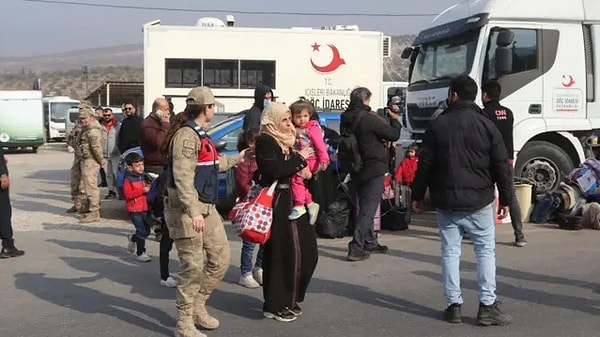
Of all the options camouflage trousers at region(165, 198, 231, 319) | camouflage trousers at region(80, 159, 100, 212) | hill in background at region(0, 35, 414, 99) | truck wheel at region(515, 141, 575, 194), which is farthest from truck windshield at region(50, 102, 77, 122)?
camouflage trousers at region(165, 198, 231, 319)

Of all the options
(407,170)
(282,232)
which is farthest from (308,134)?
(407,170)

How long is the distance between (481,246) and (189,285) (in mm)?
2266

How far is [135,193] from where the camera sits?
8.35 metres

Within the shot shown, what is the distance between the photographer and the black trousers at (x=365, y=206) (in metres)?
7.75

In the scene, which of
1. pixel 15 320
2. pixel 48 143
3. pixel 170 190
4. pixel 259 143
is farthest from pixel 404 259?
pixel 48 143

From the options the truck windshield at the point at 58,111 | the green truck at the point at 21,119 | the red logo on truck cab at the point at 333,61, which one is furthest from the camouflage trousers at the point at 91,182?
the truck windshield at the point at 58,111

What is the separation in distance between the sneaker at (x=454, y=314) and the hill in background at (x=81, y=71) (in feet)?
30.4

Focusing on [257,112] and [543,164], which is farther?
[543,164]

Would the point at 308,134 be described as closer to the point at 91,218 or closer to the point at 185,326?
the point at 185,326

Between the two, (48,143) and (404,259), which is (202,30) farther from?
(48,143)

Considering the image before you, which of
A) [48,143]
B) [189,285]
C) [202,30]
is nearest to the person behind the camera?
[189,285]

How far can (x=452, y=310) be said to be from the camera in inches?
224

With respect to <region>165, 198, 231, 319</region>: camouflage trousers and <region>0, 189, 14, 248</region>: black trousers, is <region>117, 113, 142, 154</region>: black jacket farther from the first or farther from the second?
<region>165, 198, 231, 319</region>: camouflage trousers

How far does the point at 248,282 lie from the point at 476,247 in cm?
227
